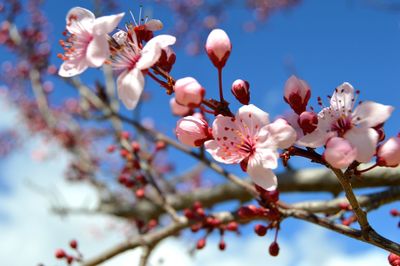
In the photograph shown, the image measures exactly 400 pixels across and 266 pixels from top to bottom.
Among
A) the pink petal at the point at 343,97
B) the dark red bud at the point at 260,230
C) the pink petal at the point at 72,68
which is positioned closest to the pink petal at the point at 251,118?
A: the pink petal at the point at 343,97

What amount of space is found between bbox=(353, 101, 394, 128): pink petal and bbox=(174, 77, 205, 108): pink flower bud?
0.47m

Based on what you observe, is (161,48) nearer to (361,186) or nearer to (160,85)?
(160,85)

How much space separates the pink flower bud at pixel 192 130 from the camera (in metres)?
1.30

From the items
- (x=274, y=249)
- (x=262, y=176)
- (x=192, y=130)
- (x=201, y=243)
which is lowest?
(x=201, y=243)

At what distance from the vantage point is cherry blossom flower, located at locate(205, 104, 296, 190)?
4.10 ft

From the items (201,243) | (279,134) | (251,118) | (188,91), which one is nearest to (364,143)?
(279,134)

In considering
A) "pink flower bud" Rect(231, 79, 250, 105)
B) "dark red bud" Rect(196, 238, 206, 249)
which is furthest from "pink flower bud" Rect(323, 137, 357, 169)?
"dark red bud" Rect(196, 238, 206, 249)

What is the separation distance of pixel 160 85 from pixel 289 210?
0.83 meters

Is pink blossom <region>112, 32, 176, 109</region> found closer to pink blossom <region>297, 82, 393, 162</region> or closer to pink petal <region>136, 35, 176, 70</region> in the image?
pink petal <region>136, 35, 176, 70</region>

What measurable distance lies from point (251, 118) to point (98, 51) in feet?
1.64

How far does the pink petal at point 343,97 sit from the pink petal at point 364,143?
0.71 ft

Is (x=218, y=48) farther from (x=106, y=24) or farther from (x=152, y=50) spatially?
(x=106, y=24)

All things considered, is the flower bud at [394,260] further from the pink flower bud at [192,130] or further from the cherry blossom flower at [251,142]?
the pink flower bud at [192,130]

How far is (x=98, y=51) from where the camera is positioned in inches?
47.5
